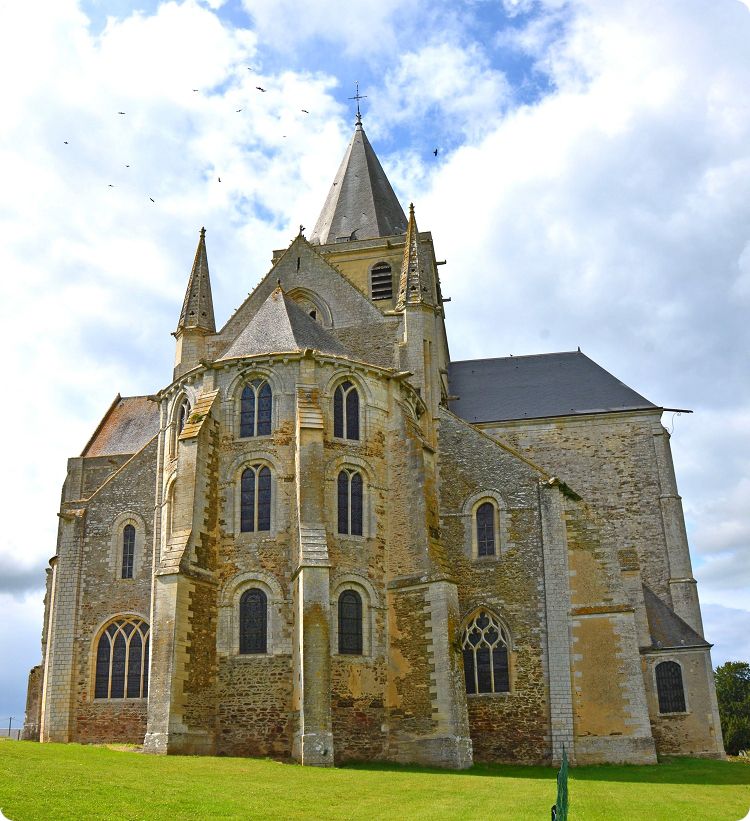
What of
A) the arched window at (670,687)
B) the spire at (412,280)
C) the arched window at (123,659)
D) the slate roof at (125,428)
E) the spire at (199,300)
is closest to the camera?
the arched window at (123,659)

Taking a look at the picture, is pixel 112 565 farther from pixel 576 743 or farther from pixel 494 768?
pixel 576 743

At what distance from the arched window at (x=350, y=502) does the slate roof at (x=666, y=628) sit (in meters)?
11.5

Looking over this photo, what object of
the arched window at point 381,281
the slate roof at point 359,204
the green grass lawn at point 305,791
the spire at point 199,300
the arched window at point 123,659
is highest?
the slate roof at point 359,204

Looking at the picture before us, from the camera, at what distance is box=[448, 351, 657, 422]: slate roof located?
36.2 m

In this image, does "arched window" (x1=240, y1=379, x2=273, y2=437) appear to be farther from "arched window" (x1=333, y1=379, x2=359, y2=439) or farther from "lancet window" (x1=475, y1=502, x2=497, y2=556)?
"lancet window" (x1=475, y1=502, x2=497, y2=556)

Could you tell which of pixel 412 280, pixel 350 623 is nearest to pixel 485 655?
pixel 350 623

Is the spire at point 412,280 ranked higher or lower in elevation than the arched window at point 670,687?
higher

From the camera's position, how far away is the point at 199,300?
31938 mm

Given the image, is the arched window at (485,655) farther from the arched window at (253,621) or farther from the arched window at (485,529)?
the arched window at (253,621)

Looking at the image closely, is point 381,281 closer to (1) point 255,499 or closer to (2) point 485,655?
(1) point 255,499

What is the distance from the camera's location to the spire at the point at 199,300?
31.5 metres

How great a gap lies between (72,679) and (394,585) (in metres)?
10.1

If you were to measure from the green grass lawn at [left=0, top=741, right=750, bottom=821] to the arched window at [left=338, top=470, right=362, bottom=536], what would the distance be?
6.17 meters

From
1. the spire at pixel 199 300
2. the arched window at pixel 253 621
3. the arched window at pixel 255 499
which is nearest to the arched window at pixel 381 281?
the spire at pixel 199 300
